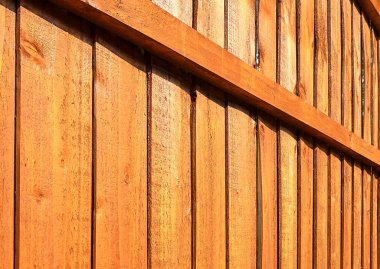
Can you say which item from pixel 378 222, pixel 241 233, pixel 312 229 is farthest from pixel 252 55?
pixel 378 222

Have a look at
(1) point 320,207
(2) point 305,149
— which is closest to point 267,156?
(2) point 305,149

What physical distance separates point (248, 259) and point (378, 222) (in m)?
1.75

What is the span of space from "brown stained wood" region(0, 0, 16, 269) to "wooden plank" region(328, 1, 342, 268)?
5.77 feet

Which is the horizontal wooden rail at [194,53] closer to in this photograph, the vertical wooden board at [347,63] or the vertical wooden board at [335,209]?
the vertical wooden board at [335,209]

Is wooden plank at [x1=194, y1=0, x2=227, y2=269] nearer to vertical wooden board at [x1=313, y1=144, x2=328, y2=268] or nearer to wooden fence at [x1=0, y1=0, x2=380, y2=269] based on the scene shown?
wooden fence at [x1=0, y1=0, x2=380, y2=269]

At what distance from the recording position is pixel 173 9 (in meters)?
Result: 1.67

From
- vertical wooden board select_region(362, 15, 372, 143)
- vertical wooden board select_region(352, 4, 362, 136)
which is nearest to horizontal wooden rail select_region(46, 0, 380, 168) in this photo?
vertical wooden board select_region(352, 4, 362, 136)

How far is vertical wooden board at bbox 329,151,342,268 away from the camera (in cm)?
278

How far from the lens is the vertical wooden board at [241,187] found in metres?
1.95

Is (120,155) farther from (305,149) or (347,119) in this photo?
(347,119)

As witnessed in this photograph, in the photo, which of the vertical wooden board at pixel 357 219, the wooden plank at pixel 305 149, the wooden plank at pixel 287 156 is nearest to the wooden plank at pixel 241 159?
the wooden plank at pixel 287 156

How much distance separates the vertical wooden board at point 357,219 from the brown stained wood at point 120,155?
1759 millimetres

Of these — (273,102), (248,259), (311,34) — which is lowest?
(248,259)

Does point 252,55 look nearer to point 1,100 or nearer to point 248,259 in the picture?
point 248,259
